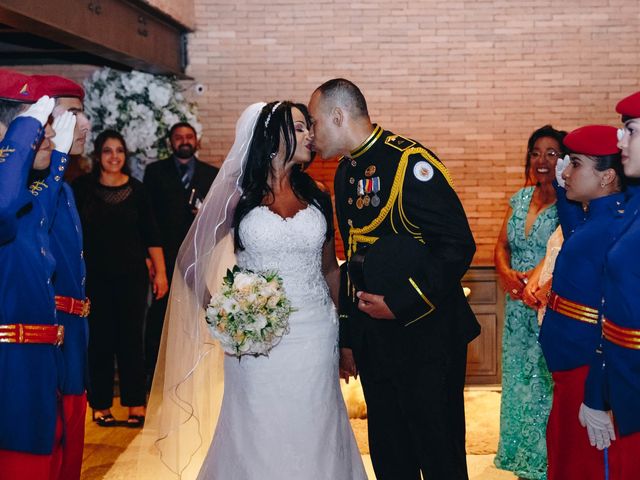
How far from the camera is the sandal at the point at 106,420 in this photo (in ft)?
22.0

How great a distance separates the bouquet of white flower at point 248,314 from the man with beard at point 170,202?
3546 millimetres

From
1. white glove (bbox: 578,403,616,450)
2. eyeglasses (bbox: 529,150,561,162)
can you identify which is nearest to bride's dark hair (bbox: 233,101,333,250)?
white glove (bbox: 578,403,616,450)

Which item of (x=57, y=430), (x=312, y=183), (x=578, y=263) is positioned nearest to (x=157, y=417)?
(x=57, y=430)

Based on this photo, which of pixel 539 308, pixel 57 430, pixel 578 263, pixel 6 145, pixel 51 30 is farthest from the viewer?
pixel 51 30

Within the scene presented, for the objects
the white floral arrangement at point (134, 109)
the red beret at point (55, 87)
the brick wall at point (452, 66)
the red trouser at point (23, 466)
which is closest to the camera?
the red trouser at point (23, 466)

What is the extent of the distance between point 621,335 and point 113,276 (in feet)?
14.9

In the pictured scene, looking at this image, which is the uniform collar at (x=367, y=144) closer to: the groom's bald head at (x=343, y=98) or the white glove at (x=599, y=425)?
the groom's bald head at (x=343, y=98)

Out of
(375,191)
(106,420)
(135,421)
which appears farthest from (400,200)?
(106,420)

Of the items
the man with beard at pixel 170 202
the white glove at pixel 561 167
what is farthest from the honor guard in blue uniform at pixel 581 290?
the man with beard at pixel 170 202

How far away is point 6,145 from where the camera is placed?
124 inches

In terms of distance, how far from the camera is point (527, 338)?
538cm

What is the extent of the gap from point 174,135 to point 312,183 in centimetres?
373

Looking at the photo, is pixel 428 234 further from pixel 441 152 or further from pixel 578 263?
pixel 441 152

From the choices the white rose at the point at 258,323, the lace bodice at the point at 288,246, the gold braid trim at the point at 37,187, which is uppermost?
the gold braid trim at the point at 37,187
